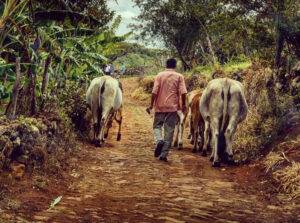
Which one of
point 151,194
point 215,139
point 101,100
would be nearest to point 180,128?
point 101,100

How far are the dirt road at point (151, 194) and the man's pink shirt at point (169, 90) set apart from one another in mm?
Answer: 1084

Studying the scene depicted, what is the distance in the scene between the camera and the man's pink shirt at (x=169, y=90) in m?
7.39

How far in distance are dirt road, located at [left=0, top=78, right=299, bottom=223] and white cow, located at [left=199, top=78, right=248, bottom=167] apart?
400 millimetres

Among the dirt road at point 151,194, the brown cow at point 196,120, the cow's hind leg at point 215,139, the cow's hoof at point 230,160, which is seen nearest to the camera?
the dirt road at point 151,194

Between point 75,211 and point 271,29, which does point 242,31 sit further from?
point 75,211

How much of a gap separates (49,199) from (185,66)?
65.3ft

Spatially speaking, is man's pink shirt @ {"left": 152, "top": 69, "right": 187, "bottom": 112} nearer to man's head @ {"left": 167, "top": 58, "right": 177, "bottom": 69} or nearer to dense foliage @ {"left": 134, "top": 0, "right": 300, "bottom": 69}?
man's head @ {"left": 167, "top": 58, "right": 177, "bottom": 69}

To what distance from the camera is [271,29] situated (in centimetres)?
1266

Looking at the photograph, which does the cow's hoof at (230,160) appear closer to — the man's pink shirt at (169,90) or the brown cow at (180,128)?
the man's pink shirt at (169,90)

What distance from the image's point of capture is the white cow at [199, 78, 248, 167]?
7.01m

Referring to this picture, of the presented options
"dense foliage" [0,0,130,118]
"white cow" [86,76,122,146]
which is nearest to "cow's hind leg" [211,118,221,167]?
"white cow" [86,76,122,146]

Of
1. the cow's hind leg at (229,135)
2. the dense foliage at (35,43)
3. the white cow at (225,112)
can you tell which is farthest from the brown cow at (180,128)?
→ the dense foliage at (35,43)

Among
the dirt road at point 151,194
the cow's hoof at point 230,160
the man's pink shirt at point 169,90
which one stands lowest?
the dirt road at point 151,194

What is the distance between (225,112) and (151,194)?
2676mm
